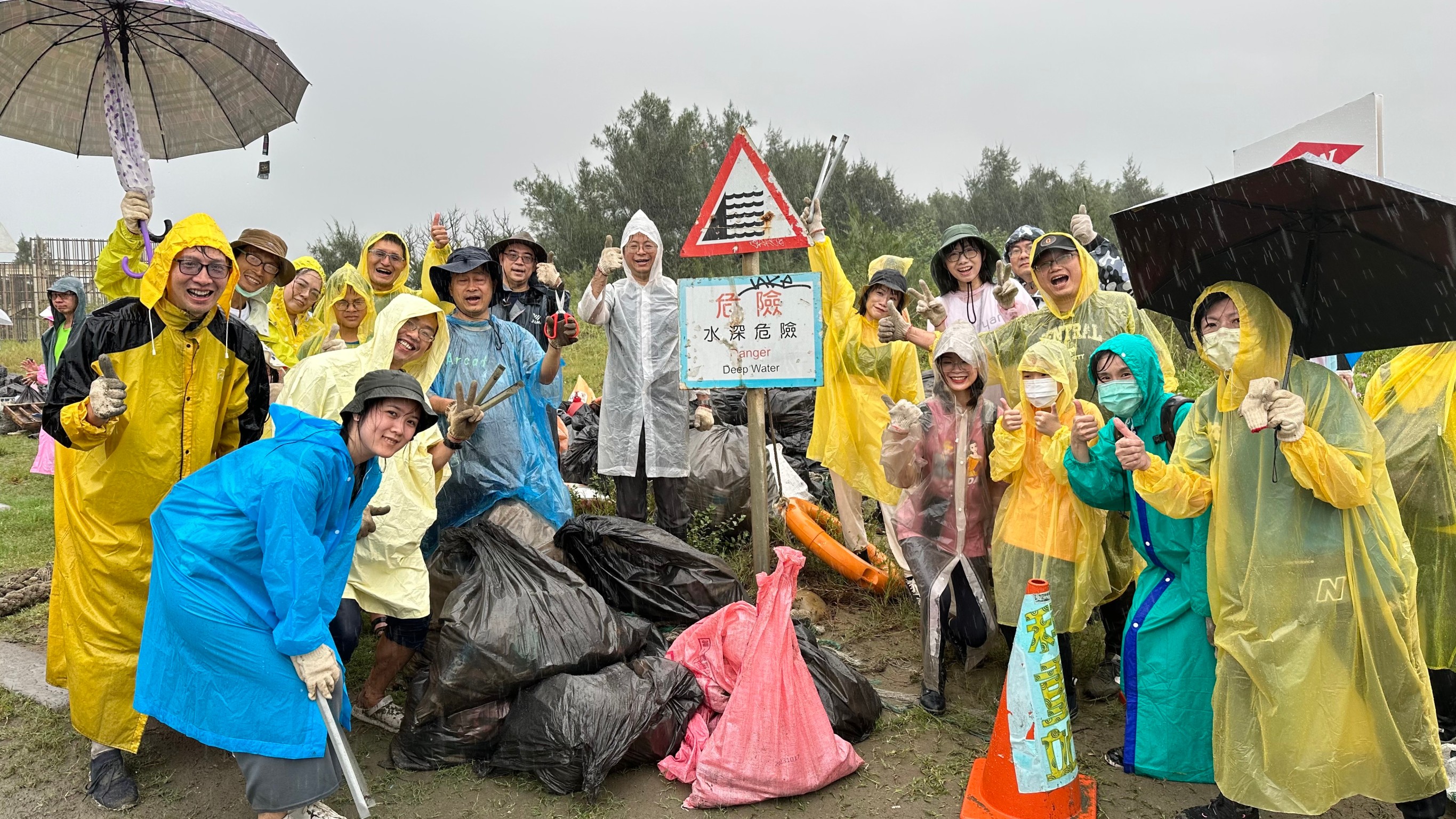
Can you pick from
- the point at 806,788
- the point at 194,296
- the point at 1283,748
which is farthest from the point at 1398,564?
the point at 194,296

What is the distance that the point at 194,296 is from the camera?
2969 millimetres

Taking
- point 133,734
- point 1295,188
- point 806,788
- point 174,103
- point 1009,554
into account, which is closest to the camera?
point 1295,188

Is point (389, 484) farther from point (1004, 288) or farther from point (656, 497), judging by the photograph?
point (1004, 288)

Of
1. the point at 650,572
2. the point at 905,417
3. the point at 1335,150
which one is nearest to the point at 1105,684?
the point at 905,417

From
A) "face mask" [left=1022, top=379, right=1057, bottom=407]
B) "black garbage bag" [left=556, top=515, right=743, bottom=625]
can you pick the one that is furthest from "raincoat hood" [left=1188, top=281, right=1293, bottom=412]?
"black garbage bag" [left=556, top=515, right=743, bottom=625]

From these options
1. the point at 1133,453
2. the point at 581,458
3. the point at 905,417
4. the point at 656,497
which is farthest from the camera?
the point at 581,458

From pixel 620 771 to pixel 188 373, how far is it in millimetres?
1942

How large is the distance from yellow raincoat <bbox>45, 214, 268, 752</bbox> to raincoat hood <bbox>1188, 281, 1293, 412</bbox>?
3.06 meters

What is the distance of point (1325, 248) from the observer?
7.83ft

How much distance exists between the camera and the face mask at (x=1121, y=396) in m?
2.86

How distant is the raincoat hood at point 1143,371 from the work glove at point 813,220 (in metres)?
1.64

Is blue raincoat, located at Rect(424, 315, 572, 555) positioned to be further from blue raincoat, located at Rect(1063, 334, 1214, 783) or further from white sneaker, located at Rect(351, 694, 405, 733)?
blue raincoat, located at Rect(1063, 334, 1214, 783)

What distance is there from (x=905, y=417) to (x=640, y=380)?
1.48m

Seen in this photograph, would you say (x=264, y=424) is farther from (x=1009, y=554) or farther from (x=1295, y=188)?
(x=1295, y=188)
